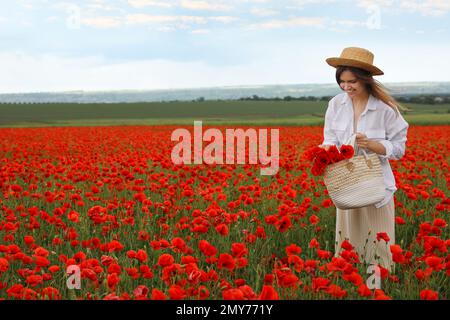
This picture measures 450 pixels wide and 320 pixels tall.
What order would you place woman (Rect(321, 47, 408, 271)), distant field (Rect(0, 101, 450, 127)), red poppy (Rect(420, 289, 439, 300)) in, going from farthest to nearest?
distant field (Rect(0, 101, 450, 127)), woman (Rect(321, 47, 408, 271)), red poppy (Rect(420, 289, 439, 300))

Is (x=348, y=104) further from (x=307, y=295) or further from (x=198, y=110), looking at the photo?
(x=198, y=110)

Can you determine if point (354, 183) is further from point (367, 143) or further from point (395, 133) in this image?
point (395, 133)

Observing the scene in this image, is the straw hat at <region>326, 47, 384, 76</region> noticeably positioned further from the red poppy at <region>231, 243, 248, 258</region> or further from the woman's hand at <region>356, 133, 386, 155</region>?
the red poppy at <region>231, 243, 248, 258</region>

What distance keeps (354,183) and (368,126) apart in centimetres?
60

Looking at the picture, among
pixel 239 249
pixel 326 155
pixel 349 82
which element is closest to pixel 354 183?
pixel 326 155

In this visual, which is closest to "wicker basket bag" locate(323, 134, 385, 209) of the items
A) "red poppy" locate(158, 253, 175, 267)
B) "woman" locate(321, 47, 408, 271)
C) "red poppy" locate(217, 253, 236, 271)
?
"woman" locate(321, 47, 408, 271)

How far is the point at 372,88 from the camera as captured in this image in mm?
4434

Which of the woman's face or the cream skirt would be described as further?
the cream skirt

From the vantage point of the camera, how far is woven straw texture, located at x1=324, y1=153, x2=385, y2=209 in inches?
157

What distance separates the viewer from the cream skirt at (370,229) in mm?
4430

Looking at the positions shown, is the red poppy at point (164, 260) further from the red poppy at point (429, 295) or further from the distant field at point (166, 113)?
the distant field at point (166, 113)

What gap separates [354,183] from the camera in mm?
3996

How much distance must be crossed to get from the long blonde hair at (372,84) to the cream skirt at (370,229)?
774 millimetres

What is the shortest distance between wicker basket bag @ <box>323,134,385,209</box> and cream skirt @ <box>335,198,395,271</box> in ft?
1.43
